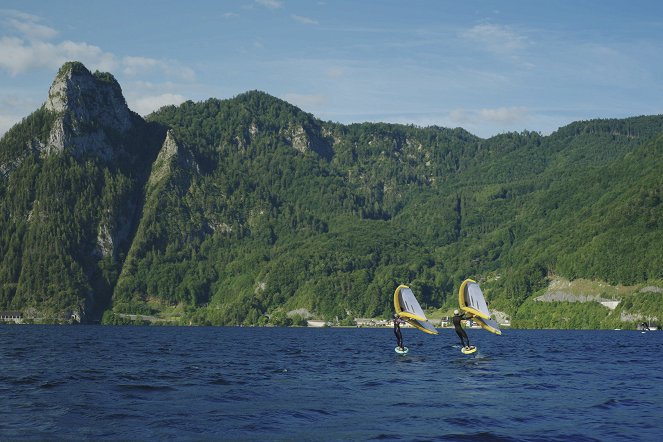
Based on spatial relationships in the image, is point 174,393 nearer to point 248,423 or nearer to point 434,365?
point 248,423

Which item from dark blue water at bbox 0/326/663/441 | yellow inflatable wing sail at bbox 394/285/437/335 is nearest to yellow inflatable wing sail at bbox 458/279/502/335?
dark blue water at bbox 0/326/663/441

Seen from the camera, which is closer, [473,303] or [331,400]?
[331,400]

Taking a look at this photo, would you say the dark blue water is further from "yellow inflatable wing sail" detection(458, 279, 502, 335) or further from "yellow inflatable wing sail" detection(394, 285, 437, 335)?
"yellow inflatable wing sail" detection(394, 285, 437, 335)

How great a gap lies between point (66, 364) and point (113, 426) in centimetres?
4284

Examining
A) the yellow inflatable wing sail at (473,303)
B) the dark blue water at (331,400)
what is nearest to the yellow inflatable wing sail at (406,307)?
the dark blue water at (331,400)

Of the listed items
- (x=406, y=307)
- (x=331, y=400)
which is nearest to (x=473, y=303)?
(x=406, y=307)

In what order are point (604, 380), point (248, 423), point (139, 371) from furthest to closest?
1. point (139, 371)
2. point (604, 380)
3. point (248, 423)

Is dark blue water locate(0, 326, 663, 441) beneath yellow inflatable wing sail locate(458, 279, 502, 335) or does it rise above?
beneath

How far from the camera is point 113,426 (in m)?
46.0

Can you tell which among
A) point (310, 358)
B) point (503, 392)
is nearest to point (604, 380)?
point (503, 392)

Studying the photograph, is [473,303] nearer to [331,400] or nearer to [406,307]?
[406,307]

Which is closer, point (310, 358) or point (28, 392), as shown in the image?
point (28, 392)

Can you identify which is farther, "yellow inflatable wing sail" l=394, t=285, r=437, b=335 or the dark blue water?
"yellow inflatable wing sail" l=394, t=285, r=437, b=335

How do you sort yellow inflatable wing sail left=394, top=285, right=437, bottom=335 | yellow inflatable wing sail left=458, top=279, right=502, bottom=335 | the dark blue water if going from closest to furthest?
the dark blue water → yellow inflatable wing sail left=458, top=279, right=502, bottom=335 → yellow inflatable wing sail left=394, top=285, right=437, bottom=335
